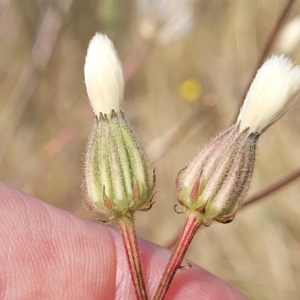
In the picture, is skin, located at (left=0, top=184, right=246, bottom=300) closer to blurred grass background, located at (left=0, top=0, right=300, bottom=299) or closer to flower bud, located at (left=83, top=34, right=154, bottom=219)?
flower bud, located at (left=83, top=34, right=154, bottom=219)

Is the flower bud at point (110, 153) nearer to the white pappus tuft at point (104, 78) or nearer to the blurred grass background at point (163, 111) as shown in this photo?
the white pappus tuft at point (104, 78)

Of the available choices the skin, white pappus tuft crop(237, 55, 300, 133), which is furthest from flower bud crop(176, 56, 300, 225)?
the skin

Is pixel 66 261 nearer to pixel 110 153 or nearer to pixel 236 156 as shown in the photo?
pixel 110 153

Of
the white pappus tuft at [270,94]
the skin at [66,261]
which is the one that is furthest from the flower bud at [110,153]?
the skin at [66,261]

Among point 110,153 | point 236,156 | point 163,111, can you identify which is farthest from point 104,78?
point 163,111

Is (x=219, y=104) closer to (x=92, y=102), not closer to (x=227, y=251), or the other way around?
(x=227, y=251)
